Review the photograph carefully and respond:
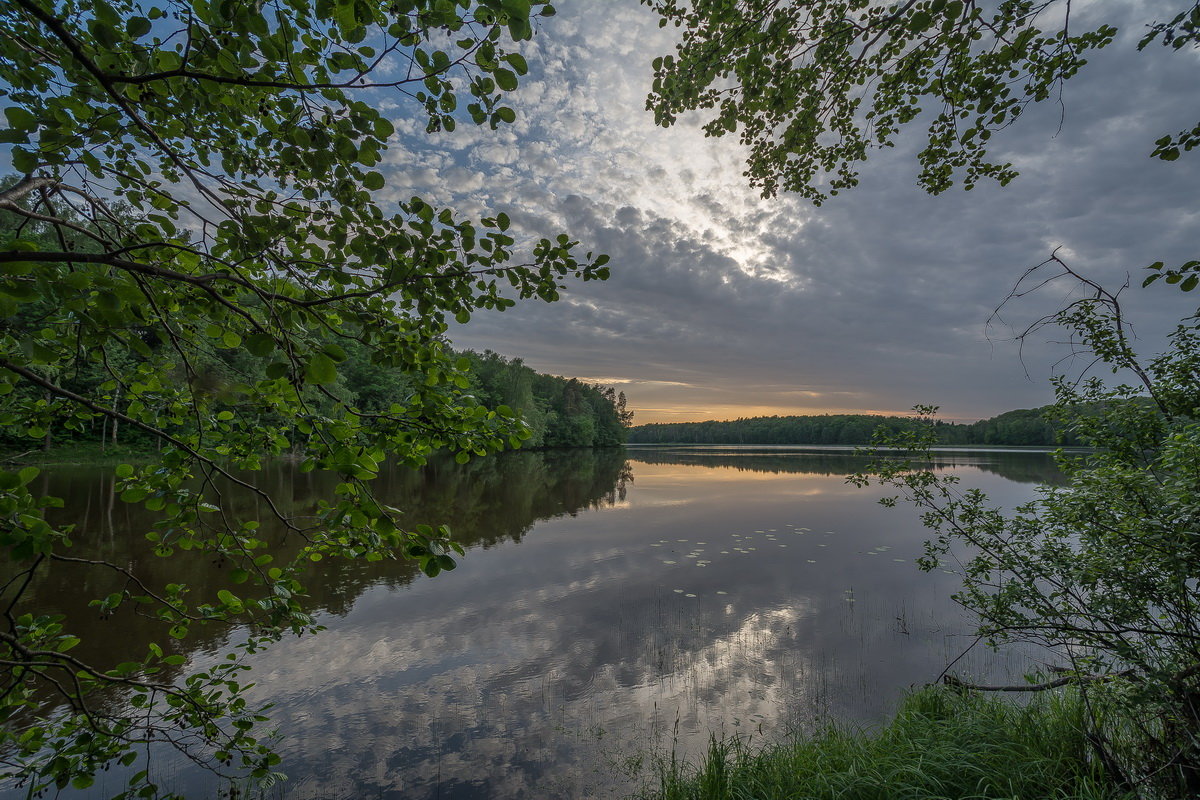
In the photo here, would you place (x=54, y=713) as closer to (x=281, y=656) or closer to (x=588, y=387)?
(x=281, y=656)

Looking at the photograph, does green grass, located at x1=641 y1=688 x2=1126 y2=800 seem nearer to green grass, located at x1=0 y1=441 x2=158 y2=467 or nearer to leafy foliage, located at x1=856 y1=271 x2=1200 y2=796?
leafy foliage, located at x1=856 y1=271 x2=1200 y2=796

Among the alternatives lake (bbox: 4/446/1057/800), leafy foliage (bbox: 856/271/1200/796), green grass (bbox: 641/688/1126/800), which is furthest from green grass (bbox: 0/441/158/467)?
leafy foliage (bbox: 856/271/1200/796)

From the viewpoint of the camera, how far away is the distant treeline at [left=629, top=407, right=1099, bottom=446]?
7325cm

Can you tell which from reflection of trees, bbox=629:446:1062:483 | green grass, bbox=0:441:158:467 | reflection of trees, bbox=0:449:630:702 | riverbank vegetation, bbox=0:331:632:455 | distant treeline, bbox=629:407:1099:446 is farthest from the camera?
distant treeline, bbox=629:407:1099:446

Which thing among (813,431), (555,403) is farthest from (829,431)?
(555,403)

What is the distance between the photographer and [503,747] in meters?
5.54

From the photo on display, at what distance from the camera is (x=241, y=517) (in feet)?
51.8

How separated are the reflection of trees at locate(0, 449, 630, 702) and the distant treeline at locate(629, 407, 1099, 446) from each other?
1397 inches

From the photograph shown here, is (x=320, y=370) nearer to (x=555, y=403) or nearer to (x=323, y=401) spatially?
(x=323, y=401)

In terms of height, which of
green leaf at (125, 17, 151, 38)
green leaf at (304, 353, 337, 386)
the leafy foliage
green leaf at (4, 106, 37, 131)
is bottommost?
the leafy foliage

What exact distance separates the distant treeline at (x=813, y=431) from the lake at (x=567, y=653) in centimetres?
3847

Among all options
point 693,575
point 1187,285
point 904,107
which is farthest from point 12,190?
point 693,575

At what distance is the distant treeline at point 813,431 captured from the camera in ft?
240

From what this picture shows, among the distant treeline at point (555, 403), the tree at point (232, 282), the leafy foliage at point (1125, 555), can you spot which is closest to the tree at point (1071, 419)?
the leafy foliage at point (1125, 555)
